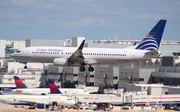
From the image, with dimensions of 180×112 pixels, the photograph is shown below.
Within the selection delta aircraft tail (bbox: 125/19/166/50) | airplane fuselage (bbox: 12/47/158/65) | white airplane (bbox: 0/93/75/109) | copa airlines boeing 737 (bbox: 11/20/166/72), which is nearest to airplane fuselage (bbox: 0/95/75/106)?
white airplane (bbox: 0/93/75/109)

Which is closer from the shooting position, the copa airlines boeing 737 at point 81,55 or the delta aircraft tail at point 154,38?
the copa airlines boeing 737 at point 81,55

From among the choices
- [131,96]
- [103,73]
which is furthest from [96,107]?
[103,73]

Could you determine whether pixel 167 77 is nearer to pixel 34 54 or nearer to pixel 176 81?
pixel 176 81

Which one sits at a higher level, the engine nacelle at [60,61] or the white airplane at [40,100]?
the engine nacelle at [60,61]

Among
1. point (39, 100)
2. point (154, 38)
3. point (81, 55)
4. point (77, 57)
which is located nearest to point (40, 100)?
point (39, 100)

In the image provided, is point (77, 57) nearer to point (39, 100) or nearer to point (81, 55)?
point (81, 55)

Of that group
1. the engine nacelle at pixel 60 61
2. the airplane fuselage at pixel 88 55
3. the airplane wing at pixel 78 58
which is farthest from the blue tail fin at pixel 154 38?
the engine nacelle at pixel 60 61

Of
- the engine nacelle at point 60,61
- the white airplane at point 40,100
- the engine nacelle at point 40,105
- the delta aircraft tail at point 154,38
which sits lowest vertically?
the engine nacelle at point 40,105

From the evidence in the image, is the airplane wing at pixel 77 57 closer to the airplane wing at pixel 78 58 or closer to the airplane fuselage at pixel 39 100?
the airplane wing at pixel 78 58

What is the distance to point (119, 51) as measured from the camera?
123812 mm

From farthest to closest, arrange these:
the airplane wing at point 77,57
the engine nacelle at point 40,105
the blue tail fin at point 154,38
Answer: the blue tail fin at point 154,38
the engine nacelle at point 40,105
the airplane wing at point 77,57

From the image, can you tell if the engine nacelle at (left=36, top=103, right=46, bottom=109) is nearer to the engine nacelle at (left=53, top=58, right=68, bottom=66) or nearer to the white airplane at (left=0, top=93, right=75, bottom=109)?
the white airplane at (left=0, top=93, right=75, bottom=109)

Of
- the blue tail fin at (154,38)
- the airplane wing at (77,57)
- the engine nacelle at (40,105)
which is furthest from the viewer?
the blue tail fin at (154,38)

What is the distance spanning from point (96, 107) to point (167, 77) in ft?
179
